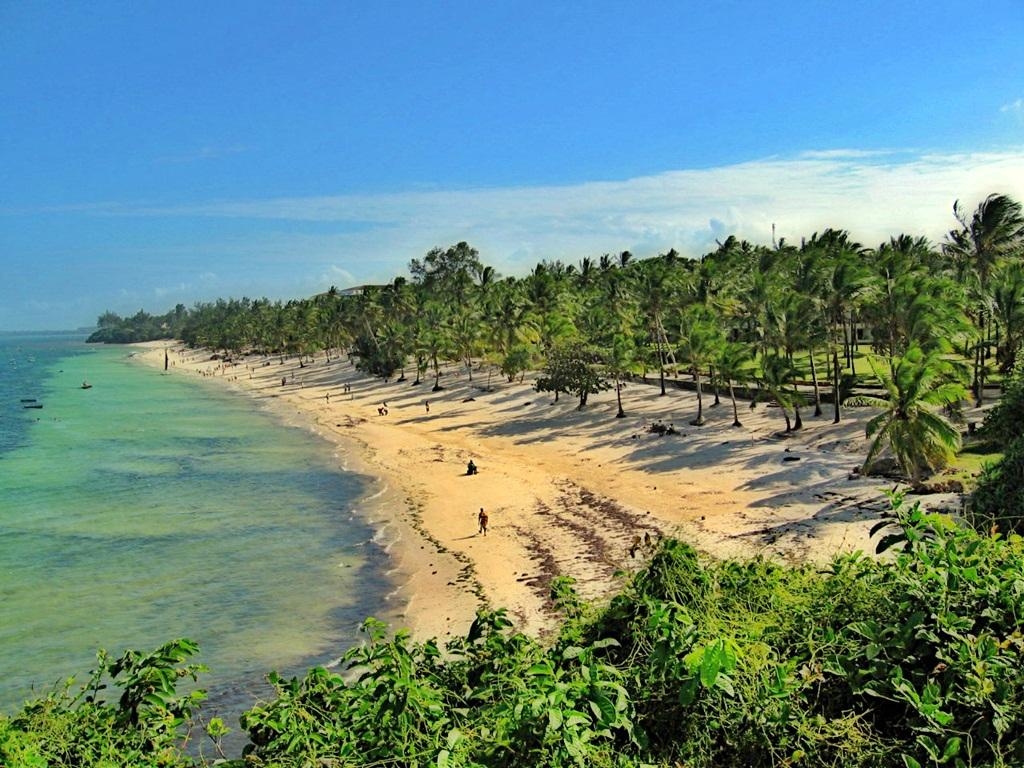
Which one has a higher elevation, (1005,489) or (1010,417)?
(1010,417)

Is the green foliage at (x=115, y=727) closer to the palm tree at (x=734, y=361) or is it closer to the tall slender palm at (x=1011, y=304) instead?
the palm tree at (x=734, y=361)

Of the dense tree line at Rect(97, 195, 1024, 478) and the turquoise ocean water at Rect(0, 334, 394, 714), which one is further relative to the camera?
the dense tree line at Rect(97, 195, 1024, 478)

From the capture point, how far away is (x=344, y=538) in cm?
2878

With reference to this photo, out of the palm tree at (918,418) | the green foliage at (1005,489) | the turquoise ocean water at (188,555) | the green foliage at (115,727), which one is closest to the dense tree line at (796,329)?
the palm tree at (918,418)

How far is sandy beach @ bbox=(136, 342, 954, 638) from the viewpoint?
71.8ft

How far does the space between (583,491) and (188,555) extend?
1574 cm

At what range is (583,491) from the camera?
31.9m

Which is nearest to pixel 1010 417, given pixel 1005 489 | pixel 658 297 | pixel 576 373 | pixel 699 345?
pixel 1005 489

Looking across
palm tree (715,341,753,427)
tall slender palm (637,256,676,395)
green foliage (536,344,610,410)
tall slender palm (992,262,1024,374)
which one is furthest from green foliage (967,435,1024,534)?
tall slender palm (637,256,676,395)

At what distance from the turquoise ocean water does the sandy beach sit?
2486mm

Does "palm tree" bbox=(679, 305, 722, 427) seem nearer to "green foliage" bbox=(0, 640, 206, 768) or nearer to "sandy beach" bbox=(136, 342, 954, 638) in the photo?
"sandy beach" bbox=(136, 342, 954, 638)

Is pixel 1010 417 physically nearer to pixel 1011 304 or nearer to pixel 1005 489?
pixel 1005 489

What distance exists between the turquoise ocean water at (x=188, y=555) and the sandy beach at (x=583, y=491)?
2.49 meters

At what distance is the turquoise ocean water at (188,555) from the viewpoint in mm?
19234
